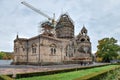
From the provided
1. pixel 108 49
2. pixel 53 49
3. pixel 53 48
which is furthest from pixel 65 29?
pixel 108 49

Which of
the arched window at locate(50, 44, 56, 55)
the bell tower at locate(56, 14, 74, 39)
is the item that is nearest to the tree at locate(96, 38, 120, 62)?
the bell tower at locate(56, 14, 74, 39)

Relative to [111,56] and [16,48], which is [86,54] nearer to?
[111,56]

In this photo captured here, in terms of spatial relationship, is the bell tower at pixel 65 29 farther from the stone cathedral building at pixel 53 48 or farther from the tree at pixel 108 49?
the tree at pixel 108 49

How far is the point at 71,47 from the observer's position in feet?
176

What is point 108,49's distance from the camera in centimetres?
7206

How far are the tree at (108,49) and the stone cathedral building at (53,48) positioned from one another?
14.8 meters

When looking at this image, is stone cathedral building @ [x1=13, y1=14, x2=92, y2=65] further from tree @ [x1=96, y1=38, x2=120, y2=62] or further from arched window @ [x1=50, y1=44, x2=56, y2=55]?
tree @ [x1=96, y1=38, x2=120, y2=62]

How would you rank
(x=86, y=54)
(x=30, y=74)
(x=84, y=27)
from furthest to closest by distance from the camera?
(x=84, y=27)
(x=86, y=54)
(x=30, y=74)

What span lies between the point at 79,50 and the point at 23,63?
18.9 meters

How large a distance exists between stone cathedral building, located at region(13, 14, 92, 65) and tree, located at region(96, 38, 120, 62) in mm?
14767

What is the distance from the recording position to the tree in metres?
70.8

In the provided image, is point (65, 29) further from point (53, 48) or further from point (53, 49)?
point (53, 49)

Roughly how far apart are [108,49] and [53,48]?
110 ft

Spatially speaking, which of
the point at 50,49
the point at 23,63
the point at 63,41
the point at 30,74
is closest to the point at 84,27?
the point at 63,41
